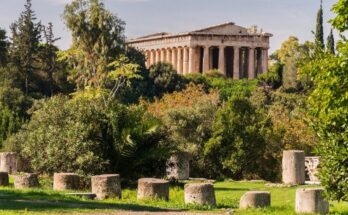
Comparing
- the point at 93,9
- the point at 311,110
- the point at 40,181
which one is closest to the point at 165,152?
the point at 40,181

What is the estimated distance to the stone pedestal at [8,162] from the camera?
106 feet

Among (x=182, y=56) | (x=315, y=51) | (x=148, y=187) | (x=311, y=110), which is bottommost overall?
(x=148, y=187)

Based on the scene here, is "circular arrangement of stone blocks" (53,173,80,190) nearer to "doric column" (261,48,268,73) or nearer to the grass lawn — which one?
the grass lawn

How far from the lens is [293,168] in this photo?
31719mm

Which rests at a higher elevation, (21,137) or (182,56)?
(182,56)

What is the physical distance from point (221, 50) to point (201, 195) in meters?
88.8

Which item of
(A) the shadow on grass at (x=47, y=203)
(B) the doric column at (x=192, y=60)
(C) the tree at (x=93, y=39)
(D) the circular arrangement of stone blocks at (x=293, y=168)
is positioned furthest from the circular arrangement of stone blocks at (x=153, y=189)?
(B) the doric column at (x=192, y=60)

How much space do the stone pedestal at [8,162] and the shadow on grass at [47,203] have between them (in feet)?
37.9

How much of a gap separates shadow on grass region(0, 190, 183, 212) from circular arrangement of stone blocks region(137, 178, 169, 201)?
197 cm

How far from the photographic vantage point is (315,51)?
56.9ft

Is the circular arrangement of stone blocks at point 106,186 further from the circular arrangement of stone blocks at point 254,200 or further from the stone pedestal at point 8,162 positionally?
the stone pedestal at point 8,162

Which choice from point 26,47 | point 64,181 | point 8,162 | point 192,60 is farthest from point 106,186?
point 192,60

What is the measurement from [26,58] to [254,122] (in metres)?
38.1

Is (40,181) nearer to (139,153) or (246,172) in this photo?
(139,153)
